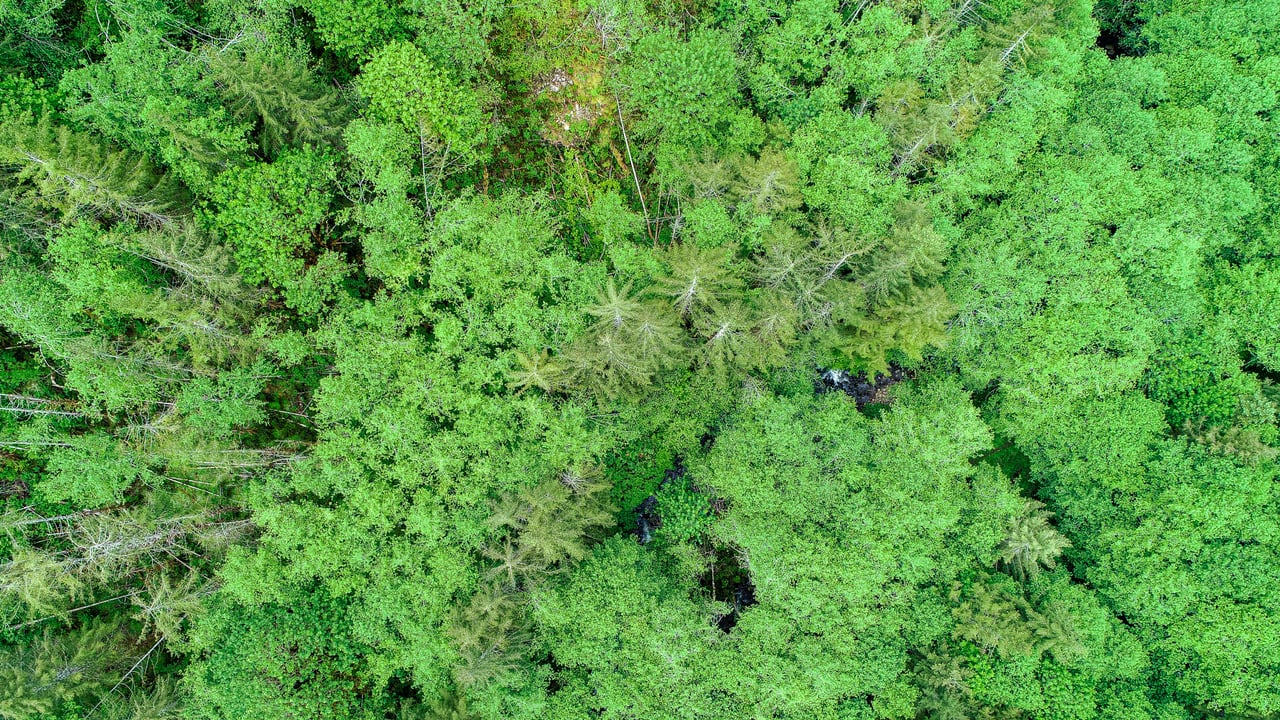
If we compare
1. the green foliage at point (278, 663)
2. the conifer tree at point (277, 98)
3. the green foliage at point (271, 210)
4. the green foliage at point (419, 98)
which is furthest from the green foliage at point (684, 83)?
the green foliage at point (278, 663)

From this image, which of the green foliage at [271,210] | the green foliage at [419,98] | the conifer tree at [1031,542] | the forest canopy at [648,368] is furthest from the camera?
the conifer tree at [1031,542]

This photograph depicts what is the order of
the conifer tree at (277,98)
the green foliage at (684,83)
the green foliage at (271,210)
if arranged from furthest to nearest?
the green foliage at (684,83) → the green foliage at (271,210) → the conifer tree at (277,98)

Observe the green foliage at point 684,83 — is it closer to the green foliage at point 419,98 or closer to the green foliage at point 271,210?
the green foliage at point 419,98

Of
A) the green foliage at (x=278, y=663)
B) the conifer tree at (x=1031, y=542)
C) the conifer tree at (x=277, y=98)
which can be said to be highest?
the conifer tree at (x=277, y=98)

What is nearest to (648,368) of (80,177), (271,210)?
(271,210)

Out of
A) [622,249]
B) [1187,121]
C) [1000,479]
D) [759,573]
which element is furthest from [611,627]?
[1187,121]

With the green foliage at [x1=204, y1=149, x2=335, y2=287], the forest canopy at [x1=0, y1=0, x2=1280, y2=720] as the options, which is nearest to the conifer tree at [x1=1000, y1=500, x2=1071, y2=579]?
the forest canopy at [x1=0, y1=0, x2=1280, y2=720]

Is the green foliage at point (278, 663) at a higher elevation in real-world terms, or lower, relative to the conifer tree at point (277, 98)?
lower

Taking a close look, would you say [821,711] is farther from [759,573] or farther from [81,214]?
[81,214]

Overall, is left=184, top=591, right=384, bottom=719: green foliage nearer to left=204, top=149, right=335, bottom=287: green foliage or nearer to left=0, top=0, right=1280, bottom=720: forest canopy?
left=0, top=0, right=1280, bottom=720: forest canopy
